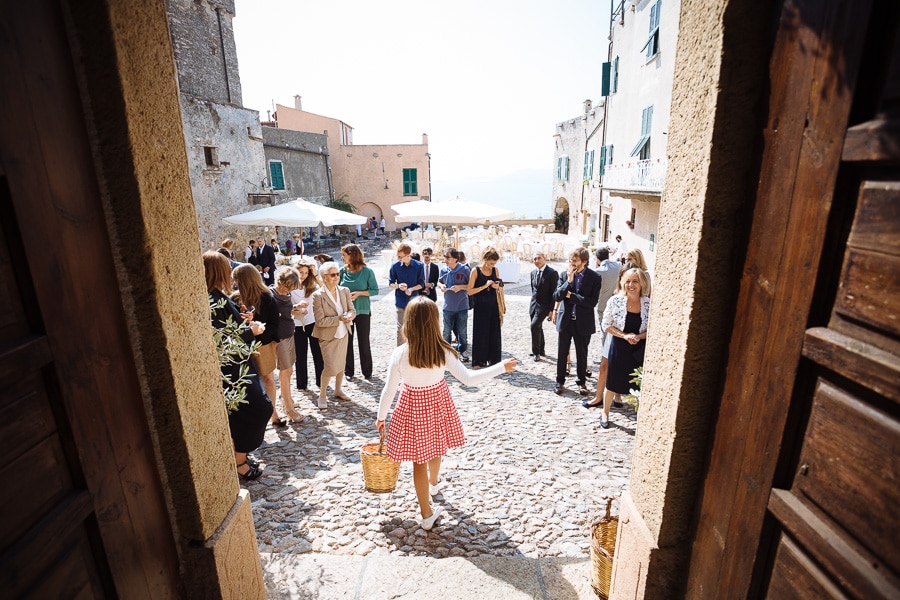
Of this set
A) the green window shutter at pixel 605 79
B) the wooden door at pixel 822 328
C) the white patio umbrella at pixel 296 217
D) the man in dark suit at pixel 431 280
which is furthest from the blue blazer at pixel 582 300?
the green window shutter at pixel 605 79

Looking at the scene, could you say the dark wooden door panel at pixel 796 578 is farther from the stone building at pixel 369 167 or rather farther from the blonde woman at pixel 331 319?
the stone building at pixel 369 167

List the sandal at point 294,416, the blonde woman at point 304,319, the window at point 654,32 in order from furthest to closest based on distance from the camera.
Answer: the window at point 654,32
the blonde woman at point 304,319
the sandal at point 294,416

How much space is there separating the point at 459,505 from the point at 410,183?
96.3ft

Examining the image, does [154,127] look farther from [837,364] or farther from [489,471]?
[489,471]

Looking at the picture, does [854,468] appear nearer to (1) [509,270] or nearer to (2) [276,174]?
(1) [509,270]

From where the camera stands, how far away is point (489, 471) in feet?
13.8

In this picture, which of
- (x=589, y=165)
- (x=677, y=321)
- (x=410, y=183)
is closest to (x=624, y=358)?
(x=677, y=321)

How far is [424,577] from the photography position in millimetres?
2793

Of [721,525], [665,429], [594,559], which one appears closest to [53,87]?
[665,429]

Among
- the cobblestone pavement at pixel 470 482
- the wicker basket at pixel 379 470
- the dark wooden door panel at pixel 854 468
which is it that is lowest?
the cobblestone pavement at pixel 470 482

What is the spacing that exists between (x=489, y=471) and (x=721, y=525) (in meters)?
2.80

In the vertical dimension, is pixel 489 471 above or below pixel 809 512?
below

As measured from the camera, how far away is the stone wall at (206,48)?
17812 millimetres

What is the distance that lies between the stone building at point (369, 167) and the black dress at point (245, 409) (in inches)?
1103
